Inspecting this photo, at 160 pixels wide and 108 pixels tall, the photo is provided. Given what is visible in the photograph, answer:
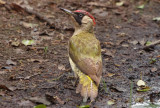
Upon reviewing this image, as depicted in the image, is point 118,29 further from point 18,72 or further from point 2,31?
point 18,72

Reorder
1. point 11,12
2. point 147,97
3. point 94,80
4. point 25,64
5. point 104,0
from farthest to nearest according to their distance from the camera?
point 104,0 → point 11,12 → point 25,64 → point 147,97 → point 94,80

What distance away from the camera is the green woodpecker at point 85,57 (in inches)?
177

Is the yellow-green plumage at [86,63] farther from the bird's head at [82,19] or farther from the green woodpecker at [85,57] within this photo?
the bird's head at [82,19]

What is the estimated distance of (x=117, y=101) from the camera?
15.6ft

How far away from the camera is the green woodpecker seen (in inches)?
177

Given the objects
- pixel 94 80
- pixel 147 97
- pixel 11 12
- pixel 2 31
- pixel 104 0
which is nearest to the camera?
pixel 94 80

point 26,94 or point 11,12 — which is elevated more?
point 11,12

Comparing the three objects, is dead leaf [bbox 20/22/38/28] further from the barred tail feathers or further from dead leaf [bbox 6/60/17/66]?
the barred tail feathers

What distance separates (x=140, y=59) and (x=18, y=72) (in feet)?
8.35

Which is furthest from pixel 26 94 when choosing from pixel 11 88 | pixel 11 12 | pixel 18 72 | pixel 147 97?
pixel 11 12

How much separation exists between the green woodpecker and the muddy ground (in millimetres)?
241

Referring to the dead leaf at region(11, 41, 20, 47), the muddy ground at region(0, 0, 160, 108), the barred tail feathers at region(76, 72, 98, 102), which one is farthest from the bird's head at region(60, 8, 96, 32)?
the barred tail feathers at region(76, 72, 98, 102)

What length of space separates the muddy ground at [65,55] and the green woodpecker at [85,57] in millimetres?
241

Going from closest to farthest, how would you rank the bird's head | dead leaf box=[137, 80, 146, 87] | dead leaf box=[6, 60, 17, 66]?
dead leaf box=[137, 80, 146, 87], dead leaf box=[6, 60, 17, 66], the bird's head
